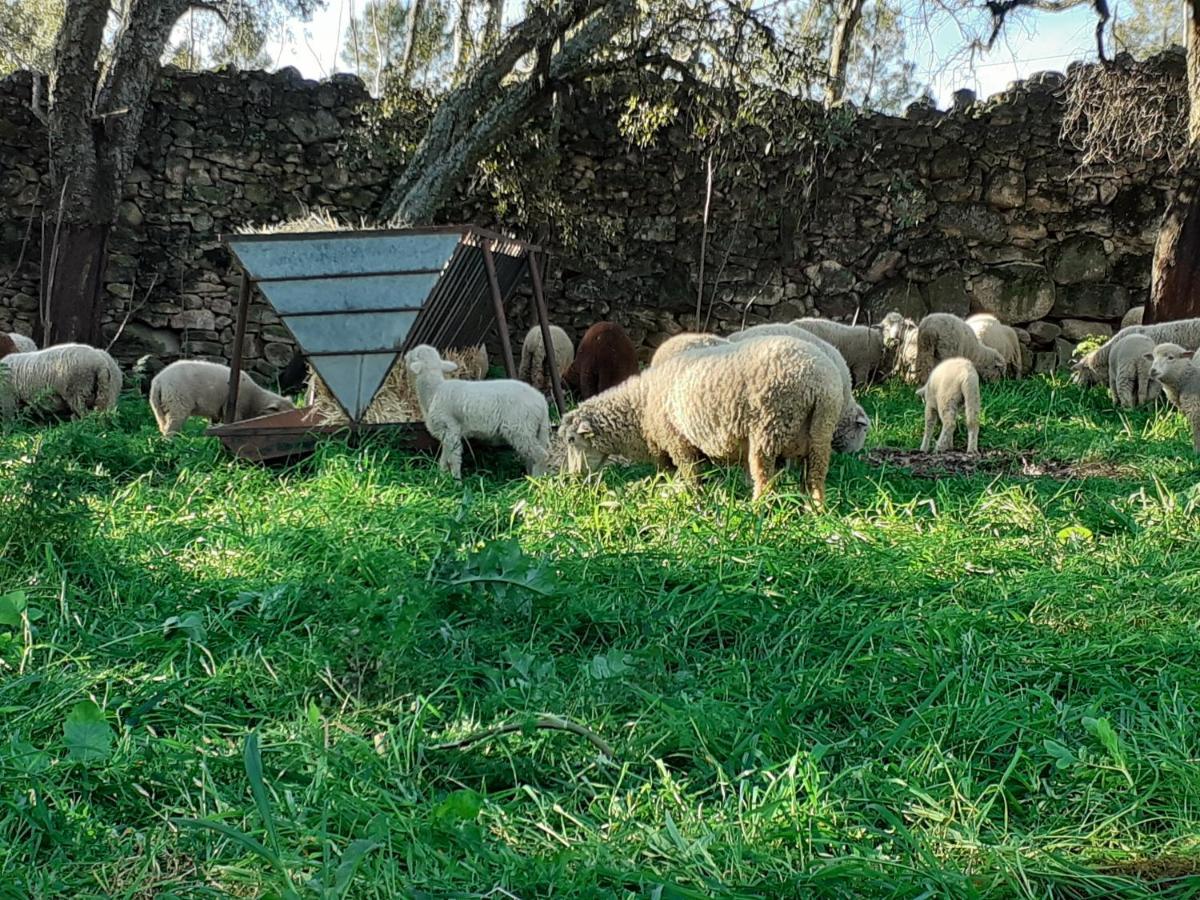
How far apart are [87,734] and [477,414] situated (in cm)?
328

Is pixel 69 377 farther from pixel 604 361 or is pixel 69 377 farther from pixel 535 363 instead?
pixel 604 361

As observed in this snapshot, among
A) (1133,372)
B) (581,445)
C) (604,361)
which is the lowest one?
(581,445)

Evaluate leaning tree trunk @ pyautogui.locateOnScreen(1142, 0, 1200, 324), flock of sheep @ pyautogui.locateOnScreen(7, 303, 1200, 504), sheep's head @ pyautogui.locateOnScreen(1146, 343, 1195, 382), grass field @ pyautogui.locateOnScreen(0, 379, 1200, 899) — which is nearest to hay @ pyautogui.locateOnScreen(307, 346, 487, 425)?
flock of sheep @ pyautogui.locateOnScreen(7, 303, 1200, 504)

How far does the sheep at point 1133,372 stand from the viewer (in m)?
7.20

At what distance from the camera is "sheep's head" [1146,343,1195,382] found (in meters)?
5.63

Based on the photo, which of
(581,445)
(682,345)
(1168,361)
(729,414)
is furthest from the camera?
(1168,361)

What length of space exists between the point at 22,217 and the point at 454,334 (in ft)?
20.1

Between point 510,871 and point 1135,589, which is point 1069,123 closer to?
point 1135,589

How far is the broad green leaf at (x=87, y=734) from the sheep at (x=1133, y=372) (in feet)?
23.1

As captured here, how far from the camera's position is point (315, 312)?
19.1ft

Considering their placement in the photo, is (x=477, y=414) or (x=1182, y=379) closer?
(x=477, y=414)

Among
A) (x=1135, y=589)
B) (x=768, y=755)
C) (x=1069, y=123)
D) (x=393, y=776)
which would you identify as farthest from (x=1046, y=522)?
(x=1069, y=123)

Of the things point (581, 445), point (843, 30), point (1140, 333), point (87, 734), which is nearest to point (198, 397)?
point (581, 445)

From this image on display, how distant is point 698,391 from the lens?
4539 millimetres
